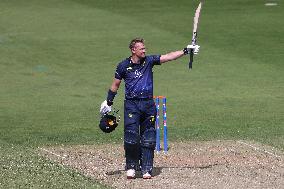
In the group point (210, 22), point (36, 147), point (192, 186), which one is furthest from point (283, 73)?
point (192, 186)

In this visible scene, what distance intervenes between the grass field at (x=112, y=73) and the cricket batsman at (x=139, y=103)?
112cm

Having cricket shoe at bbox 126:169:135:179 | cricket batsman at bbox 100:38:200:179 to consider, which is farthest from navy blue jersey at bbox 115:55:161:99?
cricket shoe at bbox 126:169:135:179

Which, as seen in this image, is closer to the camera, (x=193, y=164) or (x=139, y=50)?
(x=139, y=50)

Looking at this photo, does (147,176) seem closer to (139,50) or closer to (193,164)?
(193,164)

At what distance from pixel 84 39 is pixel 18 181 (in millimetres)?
20157

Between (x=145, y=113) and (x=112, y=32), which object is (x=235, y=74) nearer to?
(x=112, y=32)

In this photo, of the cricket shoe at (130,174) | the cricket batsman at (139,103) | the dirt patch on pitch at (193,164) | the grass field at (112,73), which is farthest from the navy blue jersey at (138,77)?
the grass field at (112,73)

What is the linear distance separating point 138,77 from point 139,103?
45cm

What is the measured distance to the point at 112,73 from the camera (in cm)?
3114

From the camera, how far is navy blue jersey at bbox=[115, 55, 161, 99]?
17094 mm

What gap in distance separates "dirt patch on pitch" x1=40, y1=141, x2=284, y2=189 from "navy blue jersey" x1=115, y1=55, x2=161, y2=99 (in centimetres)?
144

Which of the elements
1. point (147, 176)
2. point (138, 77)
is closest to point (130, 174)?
point (147, 176)

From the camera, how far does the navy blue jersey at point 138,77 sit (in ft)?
56.1

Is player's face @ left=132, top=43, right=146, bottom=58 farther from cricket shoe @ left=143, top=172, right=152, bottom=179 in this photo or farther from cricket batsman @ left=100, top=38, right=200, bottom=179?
cricket shoe @ left=143, top=172, right=152, bottom=179
